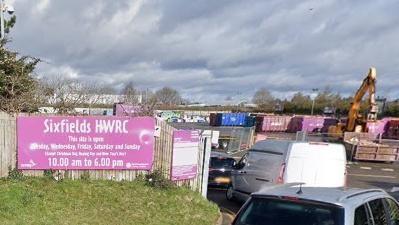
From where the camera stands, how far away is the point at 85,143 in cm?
1133

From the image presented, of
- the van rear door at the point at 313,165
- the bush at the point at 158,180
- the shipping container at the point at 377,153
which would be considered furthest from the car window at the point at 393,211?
the shipping container at the point at 377,153

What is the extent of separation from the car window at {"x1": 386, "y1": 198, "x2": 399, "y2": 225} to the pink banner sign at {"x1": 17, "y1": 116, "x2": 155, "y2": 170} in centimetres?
669

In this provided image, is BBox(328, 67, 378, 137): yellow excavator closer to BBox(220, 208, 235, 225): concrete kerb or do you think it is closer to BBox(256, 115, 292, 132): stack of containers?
BBox(256, 115, 292, 132): stack of containers

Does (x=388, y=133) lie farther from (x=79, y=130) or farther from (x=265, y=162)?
(x=79, y=130)

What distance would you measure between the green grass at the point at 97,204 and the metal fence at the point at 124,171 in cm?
36

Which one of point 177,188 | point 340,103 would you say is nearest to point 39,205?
point 177,188

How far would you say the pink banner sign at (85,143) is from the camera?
434 inches

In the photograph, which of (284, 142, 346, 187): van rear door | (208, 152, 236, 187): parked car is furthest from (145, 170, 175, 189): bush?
(208, 152, 236, 187): parked car

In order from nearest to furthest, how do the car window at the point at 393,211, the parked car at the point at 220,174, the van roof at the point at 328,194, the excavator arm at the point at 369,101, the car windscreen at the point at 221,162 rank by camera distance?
the van roof at the point at 328,194
the car window at the point at 393,211
the parked car at the point at 220,174
the car windscreen at the point at 221,162
the excavator arm at the point at 369,101

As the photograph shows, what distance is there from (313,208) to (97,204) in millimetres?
5822

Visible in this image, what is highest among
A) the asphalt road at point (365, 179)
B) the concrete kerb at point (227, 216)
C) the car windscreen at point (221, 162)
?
the car windscreen at point (221, 162)

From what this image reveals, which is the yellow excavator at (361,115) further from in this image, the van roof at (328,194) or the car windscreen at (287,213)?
the car windscreen at (287,213)

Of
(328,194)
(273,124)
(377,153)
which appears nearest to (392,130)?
(273,124)

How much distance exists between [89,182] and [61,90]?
9063 millimetres
